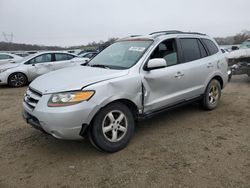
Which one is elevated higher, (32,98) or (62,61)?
(62,61)

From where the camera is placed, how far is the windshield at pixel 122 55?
3922 mm

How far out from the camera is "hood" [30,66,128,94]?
3.21 meters

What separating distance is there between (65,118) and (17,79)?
7.67 meters

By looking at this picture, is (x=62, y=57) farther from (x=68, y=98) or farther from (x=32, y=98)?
(x=68, y=98)

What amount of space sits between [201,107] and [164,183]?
3013 mm

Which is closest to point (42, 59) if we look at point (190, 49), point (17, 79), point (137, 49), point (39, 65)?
point (39, 65)

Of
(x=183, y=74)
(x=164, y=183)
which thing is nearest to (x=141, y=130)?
(x=183, y=74)

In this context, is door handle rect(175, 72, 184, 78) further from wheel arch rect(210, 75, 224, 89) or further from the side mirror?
wheel arch rect(210, 75, 224, 89)

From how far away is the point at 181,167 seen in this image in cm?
307

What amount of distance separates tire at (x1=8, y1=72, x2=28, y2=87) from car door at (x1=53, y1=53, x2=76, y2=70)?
1.37 meters

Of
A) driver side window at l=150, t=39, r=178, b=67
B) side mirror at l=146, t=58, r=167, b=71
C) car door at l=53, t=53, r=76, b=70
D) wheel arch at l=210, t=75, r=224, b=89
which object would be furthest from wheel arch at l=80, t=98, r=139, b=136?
car door at l=53, t=53, r=76, b=70

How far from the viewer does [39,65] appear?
33.3ft

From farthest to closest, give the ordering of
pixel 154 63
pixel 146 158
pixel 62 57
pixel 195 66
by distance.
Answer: pixel 62 57 → pixel 195 66 → pixel 154 63 → pixel 146 158

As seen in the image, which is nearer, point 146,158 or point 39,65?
point 146,158
